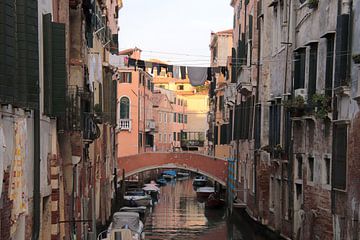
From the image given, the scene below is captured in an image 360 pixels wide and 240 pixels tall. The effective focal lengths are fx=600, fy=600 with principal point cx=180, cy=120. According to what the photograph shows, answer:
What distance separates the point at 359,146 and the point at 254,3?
579 inches

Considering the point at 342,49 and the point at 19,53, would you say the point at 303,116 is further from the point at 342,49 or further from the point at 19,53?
the point at 19,53

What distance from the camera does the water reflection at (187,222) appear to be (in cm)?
2520

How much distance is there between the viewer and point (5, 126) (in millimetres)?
7457

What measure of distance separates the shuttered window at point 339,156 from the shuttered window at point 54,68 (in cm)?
568

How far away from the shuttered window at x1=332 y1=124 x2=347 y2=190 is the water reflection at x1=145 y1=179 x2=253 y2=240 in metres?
11.0

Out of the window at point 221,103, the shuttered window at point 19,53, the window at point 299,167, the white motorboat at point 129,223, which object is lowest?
the white motorboat at point 129,223

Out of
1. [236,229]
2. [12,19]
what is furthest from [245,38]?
[12,19]

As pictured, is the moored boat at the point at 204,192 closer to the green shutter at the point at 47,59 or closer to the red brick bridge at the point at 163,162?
the red brick bridge at the point at 163,162

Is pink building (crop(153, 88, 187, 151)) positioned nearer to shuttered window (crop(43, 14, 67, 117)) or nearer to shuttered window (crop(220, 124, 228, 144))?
shuttered window (crop(220, 124, 228, 144))

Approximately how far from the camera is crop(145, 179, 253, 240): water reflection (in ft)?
82.7

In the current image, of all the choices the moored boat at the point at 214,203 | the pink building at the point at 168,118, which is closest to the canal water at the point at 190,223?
the moored boat at the point at 214,203

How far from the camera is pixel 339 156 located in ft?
41.3

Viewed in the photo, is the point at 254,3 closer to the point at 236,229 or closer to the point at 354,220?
the point at 236,229

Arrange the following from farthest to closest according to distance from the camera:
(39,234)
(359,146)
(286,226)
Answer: (286,226)
(359,146)
(39,234)
